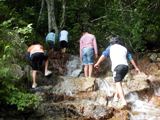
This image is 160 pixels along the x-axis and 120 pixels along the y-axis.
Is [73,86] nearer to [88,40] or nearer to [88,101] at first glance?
[88,101]

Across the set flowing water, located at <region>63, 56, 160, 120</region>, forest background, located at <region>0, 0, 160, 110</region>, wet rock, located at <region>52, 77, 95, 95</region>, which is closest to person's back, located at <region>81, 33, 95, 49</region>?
wet rock, located at <region>52, 77, 95, 95</region>

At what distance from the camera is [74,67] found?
10148 millimetres

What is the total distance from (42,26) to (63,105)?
30.7 feet

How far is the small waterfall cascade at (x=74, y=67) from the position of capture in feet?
31.8

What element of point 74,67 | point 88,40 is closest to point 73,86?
point 88,40

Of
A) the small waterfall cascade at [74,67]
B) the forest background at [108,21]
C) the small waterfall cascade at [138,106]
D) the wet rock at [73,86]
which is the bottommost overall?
the small waterfall cascade at [138,106]

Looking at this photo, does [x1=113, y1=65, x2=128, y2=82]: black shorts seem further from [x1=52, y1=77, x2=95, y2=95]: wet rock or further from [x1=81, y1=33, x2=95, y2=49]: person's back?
[x1=81, y1=33, x2=95, y2=49]: person's back

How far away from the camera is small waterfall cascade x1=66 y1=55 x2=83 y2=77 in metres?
9.70

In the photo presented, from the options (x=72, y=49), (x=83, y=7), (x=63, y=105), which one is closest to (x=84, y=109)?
(x=63, y=105)

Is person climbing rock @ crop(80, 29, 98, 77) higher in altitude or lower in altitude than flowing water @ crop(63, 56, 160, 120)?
higher

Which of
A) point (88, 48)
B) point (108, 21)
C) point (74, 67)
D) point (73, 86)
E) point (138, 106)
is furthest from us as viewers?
point (108, 21)

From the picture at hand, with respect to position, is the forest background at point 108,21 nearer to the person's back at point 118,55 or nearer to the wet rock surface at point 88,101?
the wet rock surface at point 88,101

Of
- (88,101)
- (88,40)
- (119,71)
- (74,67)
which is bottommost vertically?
(88,101)

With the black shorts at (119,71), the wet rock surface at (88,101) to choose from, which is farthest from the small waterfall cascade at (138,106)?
the black shorts at (119,71)
